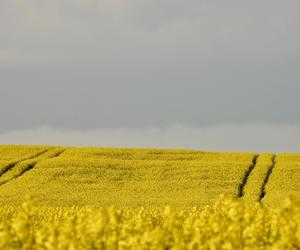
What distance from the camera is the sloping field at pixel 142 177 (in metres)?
51.7

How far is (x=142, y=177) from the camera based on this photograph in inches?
2304

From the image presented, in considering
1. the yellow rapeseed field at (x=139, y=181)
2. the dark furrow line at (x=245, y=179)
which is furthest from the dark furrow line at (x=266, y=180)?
the dark furrow line at (x=245, y=179)

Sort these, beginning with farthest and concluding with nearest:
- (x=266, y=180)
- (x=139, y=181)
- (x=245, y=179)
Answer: (x=266, y=180)
(x=245, y=179)
(x=139, y=181)

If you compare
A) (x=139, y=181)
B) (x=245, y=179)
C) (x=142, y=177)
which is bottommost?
(x=139, y=181)

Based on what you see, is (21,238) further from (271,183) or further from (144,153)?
(144,153)

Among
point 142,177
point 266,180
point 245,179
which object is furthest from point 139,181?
point 266,180

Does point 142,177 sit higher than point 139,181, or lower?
higher

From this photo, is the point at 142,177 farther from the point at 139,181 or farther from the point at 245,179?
the point at 245,179

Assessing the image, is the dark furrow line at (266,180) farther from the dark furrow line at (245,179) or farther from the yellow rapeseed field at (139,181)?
the dark furrow line at (245,179)

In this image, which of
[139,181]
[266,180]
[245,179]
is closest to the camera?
[139,181]

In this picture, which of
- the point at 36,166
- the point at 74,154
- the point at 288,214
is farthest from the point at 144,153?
the point at 288,214

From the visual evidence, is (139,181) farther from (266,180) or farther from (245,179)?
(266,180)

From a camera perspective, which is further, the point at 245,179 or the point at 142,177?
the point at 142,177

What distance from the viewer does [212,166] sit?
61250mm
